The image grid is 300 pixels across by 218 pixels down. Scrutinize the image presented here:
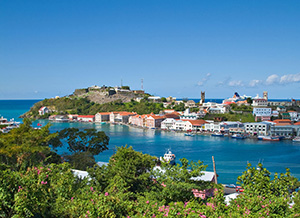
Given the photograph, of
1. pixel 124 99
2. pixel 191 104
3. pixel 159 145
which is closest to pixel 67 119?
pixel 124 99

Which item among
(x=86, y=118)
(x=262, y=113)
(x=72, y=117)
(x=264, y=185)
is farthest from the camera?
(x=72, y=117)

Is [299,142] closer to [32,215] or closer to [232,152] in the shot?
[232,152]

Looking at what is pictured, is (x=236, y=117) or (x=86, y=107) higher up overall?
(x=86, y=107)

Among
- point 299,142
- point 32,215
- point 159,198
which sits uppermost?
point 32,215

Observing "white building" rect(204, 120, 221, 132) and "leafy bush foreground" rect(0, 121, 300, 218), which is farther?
"white building" rect(204, 120, 221, 132)

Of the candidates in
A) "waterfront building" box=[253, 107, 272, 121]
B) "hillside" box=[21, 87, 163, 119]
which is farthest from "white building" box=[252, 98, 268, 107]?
"hillside" box=[21, 87, 163, 119]

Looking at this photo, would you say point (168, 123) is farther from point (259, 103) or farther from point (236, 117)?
point (259, 103)

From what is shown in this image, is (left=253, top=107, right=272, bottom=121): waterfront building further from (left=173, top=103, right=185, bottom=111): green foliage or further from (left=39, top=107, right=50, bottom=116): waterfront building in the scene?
(left=39, top=107, right=50, bottom=116): waterfront building

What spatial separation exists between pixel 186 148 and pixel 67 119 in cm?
2506

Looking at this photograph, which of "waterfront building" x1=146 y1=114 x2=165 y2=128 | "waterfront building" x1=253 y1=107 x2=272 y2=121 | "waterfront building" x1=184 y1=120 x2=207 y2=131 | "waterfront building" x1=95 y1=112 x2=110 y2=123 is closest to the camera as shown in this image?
"waterfront building" x1=184 y1=120 x2=207 y2=131

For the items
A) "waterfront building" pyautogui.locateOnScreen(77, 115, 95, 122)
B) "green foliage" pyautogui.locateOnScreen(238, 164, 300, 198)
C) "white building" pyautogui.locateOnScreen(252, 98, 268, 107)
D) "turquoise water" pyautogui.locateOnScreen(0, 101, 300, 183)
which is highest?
"white building" pyautogui.locateOnScreen(252, 98, 268, 107)

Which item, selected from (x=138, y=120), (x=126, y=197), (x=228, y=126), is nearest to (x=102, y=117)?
(x=138, y=120)

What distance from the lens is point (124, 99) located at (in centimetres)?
4712

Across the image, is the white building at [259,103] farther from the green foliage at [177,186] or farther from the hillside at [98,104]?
the green foliage at [177,186]
